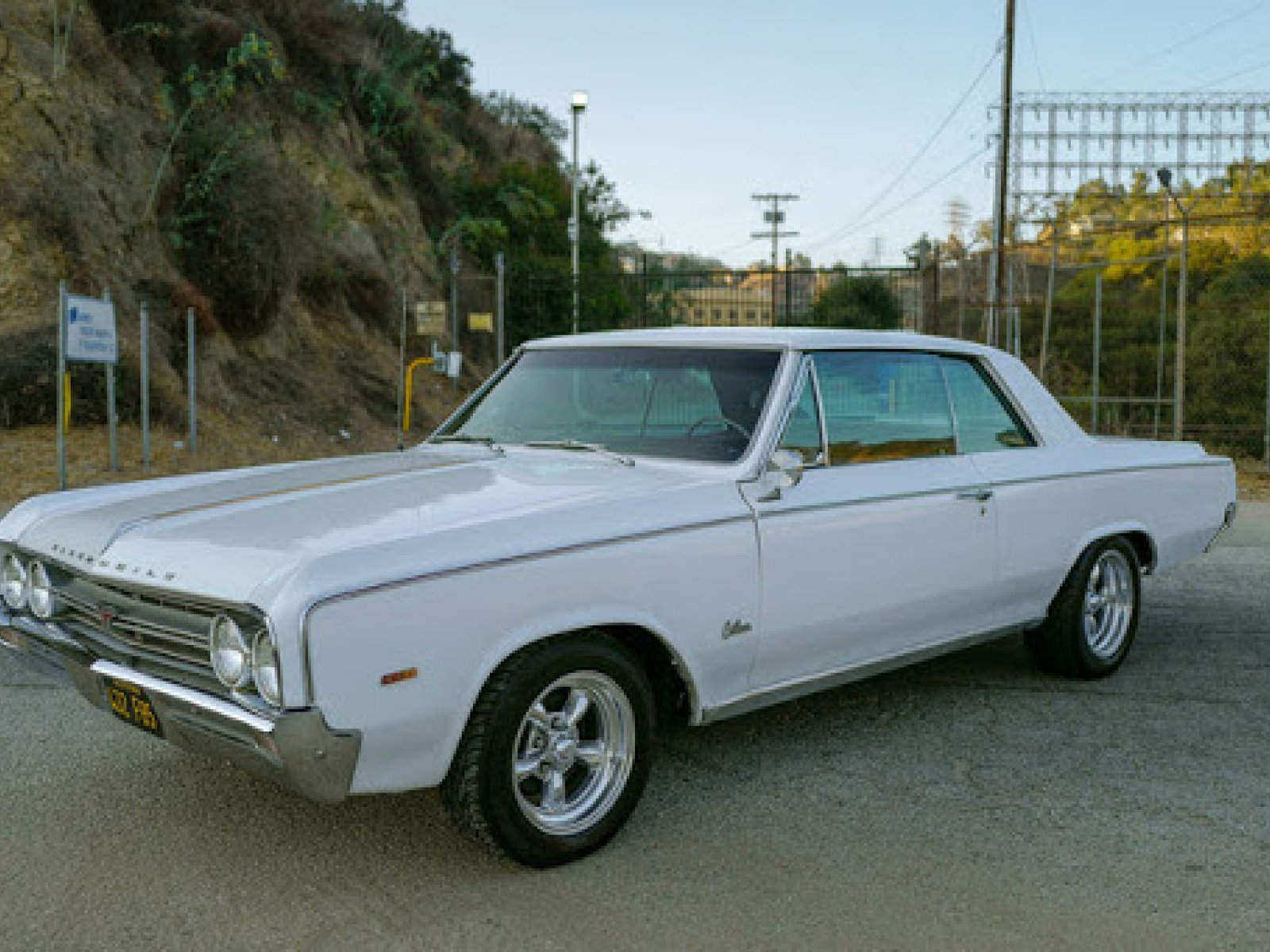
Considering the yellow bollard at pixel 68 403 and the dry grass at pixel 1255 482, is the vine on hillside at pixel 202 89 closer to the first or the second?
the yellow bollard at pixel 68 403

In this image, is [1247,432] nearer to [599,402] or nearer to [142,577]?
[599,402]

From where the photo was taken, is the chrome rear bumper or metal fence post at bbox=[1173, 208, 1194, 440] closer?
the chrome rear bumper

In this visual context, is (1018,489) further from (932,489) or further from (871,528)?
(871,528)

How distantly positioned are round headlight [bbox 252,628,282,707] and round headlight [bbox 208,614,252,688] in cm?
3

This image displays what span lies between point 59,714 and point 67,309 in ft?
24.3

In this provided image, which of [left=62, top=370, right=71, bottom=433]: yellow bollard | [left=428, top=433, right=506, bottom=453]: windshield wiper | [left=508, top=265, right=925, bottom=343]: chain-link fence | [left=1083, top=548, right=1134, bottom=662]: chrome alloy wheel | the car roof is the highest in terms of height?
[left=508, top=265, right=925, bottom=343]: chain-link fence

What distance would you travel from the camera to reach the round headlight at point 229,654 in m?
3.09

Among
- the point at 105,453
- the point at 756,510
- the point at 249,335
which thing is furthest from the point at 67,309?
the point at 756,510

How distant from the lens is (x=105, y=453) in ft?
43.5

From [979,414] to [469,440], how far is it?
6.71ft

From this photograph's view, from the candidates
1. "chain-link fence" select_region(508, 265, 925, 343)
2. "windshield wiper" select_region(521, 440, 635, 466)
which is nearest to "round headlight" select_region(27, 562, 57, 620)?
"windshield wiper" select_region(521, 440, 635, 466)

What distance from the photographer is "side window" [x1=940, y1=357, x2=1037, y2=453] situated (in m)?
4.98

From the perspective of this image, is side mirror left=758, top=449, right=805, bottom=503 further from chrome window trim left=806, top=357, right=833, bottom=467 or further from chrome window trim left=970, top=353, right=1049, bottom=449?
chrome window trim left=970, top=353, right=1049, bottom=449

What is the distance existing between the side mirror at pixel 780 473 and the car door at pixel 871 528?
2cm
